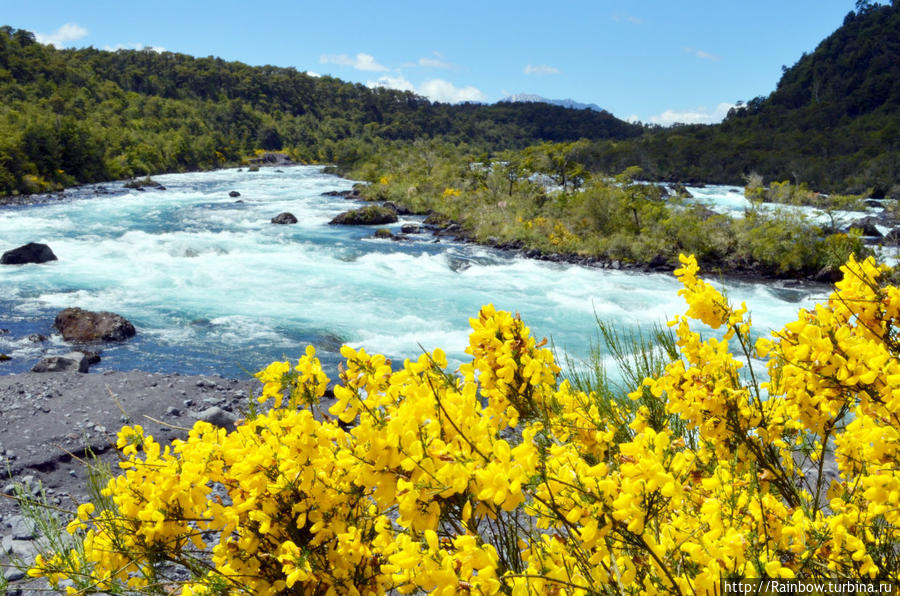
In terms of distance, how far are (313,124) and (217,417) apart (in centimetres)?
7661

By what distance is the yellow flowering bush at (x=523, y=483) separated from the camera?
1.12 metres

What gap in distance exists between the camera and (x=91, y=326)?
27.2 feet

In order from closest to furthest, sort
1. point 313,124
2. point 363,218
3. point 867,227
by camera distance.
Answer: point 867,227, point 363,218, point 313,124

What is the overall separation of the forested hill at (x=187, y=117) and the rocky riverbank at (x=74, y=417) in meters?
22.6

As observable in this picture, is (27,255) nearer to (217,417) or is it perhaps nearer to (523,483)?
(217,417)

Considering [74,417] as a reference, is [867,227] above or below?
above

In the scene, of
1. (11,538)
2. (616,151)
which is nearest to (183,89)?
(616,151)

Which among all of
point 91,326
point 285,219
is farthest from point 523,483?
point 285,219

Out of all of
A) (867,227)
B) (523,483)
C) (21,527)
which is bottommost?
(21,527)

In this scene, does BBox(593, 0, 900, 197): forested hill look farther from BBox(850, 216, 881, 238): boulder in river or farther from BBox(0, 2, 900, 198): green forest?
BBox(850, 216, 881, 238): boulder in river

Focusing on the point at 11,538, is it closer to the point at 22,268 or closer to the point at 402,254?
the point at 22,268

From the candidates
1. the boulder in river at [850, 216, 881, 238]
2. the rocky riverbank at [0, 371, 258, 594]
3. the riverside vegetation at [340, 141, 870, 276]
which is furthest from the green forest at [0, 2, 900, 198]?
the rocky riverbank at [0, 371, 258, 594]

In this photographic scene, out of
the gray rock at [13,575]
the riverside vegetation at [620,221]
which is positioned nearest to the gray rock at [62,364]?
the gray rock at [13,575]

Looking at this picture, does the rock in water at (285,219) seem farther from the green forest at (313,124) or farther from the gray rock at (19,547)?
the gray rock at (19,547)
